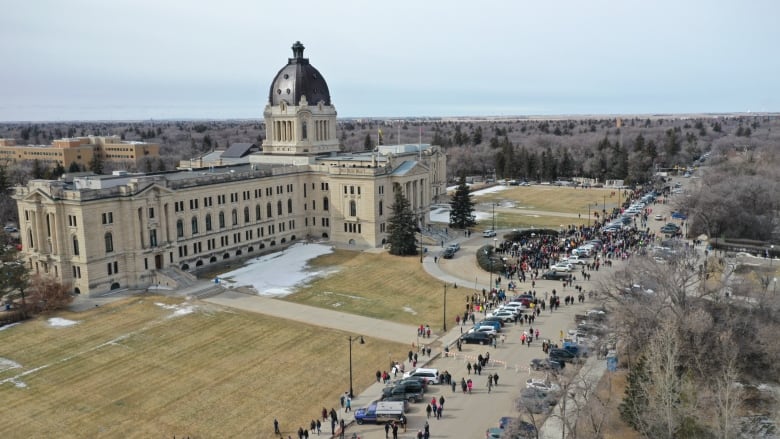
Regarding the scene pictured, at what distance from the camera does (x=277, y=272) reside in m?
71.2

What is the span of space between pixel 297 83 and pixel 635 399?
69242mm

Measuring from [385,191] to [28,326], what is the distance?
149 feet

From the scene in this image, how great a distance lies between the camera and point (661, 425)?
102 feet

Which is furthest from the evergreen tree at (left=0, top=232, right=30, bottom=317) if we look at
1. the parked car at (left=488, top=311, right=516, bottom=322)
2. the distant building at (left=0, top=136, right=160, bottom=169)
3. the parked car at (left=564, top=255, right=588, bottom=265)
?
the distant building at (left=0, top=136, right=160, bottom=169)

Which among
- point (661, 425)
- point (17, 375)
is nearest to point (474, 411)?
point (661, 425)

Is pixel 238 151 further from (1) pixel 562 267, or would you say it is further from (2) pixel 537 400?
(2) pixel 537 400

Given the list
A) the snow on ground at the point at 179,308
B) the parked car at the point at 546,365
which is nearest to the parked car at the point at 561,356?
the parked car at the point at 546,365

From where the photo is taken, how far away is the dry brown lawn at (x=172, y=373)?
3816 cm

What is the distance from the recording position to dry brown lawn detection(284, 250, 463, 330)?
57800mm

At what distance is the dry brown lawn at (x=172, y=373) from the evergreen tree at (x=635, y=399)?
16651 millimetres

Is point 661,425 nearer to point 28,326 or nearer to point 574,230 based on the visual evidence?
point 28,326

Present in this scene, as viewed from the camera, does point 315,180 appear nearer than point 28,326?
No

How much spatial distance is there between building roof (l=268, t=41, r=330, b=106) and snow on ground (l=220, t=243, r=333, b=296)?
2364 cm

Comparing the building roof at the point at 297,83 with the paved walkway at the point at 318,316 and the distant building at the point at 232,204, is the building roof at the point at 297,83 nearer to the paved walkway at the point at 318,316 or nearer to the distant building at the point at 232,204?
the distant building at the point at 232,204
